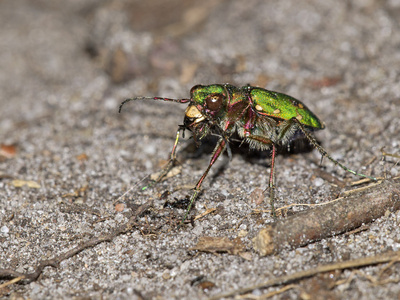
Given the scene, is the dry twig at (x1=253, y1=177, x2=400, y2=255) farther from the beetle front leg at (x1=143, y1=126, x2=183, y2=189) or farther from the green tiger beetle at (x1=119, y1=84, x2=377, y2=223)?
the beetle front leg at (x1=143, y1=126, x2=183, y2=189)

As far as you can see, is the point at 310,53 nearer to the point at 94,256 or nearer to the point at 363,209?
the point at 363,209

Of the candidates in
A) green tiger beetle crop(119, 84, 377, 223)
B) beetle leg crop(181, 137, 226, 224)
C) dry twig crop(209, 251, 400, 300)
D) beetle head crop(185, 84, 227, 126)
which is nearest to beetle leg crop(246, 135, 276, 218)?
green tiger beetle crop(119, 84, 377, 223)

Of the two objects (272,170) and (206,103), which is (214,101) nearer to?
(206,103)

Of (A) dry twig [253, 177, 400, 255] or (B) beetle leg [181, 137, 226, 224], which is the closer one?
(A) dry twig [253, 177, 400, 255]

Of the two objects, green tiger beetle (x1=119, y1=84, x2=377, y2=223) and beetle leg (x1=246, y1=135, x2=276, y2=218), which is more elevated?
green tiger beetle (x1=119, y1=84, x2=377, y2=223)

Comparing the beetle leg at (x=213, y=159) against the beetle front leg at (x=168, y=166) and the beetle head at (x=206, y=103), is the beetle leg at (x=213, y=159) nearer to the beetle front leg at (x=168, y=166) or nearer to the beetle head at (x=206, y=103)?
the beetle head at (x=206, y=103)

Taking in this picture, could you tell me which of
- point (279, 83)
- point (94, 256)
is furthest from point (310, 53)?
point (94, 256)

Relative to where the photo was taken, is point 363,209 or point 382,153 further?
point 382,153
